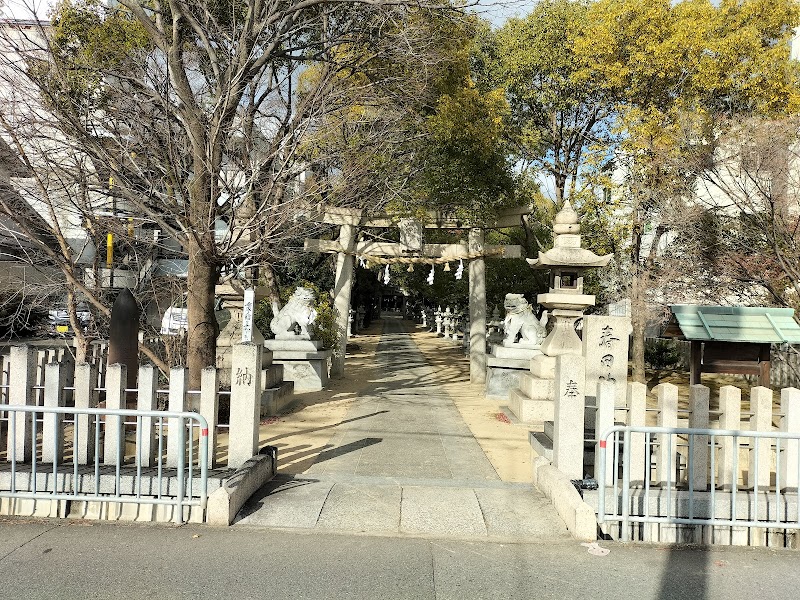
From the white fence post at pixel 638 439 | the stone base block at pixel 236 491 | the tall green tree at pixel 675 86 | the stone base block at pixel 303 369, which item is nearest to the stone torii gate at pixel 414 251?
the stone base block at pixel 303 369

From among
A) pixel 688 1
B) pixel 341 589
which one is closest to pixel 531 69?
pixel 688 1

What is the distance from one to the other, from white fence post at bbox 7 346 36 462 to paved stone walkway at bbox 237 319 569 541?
2.16m

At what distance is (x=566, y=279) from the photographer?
39.5 ft

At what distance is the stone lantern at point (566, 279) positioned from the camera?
11492mm

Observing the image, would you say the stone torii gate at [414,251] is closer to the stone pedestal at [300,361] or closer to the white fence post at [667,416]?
the stone pedestal at [300,361]

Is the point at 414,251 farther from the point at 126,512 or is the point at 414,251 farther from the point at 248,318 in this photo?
the point at 126,512

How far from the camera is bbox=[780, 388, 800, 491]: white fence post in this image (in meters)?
5.20

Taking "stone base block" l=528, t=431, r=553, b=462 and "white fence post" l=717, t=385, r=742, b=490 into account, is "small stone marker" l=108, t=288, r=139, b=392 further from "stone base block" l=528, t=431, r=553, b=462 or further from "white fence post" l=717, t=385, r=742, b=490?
"white fence post" l=717, t=385, r=742, b=490

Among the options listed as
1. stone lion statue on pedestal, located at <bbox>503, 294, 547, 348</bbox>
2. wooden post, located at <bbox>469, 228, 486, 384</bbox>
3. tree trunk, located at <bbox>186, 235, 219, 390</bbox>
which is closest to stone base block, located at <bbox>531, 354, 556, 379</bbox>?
stone lion statue on pedestal, located at <bbox>503, 294, 547, 348</bbox>

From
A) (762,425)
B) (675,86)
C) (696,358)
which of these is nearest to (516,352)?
(696,358)

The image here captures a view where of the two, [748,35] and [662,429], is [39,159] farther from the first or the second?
[748,35]

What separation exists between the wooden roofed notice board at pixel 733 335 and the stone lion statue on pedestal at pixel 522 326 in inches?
112

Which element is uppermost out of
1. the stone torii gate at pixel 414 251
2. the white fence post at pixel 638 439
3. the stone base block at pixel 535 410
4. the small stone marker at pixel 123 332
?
the stone torii gate at pixel 414 251

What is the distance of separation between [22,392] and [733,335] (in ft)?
37.1
